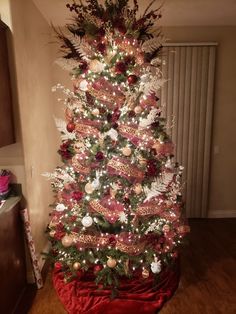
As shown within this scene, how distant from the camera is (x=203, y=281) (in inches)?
87.0

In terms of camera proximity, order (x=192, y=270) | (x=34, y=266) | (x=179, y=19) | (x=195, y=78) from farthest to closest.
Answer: (x=195, y=78)
(x=179, y=19)
(x=192, y=270)
(x=34, y=266)

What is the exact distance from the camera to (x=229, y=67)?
3.19 metres

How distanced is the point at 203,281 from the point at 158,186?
3.37 ft

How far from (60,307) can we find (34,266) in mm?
392

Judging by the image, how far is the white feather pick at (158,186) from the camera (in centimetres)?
189

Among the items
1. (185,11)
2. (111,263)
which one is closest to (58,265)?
(111,263)

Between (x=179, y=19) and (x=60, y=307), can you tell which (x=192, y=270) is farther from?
(x=179, y=19)

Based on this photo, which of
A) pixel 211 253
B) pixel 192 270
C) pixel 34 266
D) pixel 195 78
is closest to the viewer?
pixel 34 266

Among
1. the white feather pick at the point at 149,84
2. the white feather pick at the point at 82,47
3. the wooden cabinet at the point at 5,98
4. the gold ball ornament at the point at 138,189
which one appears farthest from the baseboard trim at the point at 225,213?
the wooden cabinet at the point at 5,98

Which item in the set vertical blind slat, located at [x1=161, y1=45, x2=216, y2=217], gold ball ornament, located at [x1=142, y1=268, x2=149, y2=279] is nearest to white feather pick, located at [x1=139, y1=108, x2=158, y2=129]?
gold ball ornament, located at [x1=142, y1=268, x2=149, y2=279]

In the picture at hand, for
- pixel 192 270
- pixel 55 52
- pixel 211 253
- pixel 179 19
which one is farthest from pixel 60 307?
pixel 179 19

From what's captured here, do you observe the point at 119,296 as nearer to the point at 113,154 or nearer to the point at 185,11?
the point at 113,154

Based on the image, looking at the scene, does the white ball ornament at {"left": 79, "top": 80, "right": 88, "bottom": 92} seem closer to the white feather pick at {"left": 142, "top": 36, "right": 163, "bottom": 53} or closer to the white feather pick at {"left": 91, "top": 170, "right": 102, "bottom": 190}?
the white feather pick at {"left": 142, "top": 36, "right": 163, "bottom": 53}

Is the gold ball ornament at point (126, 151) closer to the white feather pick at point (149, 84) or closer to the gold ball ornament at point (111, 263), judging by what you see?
the white feather pick at point (149, 84)
